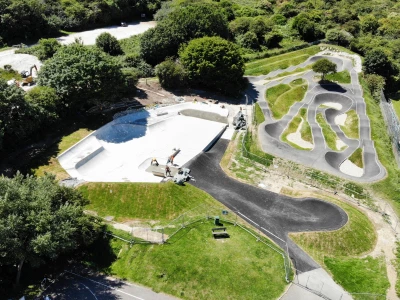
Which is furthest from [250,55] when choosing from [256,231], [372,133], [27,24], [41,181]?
[41,181]

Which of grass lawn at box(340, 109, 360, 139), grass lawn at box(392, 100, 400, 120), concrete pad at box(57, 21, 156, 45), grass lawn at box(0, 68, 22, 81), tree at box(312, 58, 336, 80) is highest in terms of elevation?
concrete pad at box(57, 21, 156, 45)

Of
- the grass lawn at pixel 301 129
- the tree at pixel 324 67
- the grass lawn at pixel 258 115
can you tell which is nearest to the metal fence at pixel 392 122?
the tree at pixel 324 67

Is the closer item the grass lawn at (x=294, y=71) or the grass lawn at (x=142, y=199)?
the grass lawn at (x=142, y=199)

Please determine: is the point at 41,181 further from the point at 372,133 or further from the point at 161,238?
the point at 372,133

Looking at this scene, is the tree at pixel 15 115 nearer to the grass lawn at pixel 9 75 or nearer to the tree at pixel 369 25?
the grass lawn at pixel 9 75

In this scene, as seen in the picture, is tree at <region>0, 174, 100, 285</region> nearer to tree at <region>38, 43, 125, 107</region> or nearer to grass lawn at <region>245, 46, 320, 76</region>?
tree at <region>38, 43, 125, 107</region>

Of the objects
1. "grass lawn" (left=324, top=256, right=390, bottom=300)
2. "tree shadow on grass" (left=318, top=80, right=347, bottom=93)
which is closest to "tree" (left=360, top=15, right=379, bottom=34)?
"tree shadow on grass" (left=318, top=80, right=347, bottom=93)
